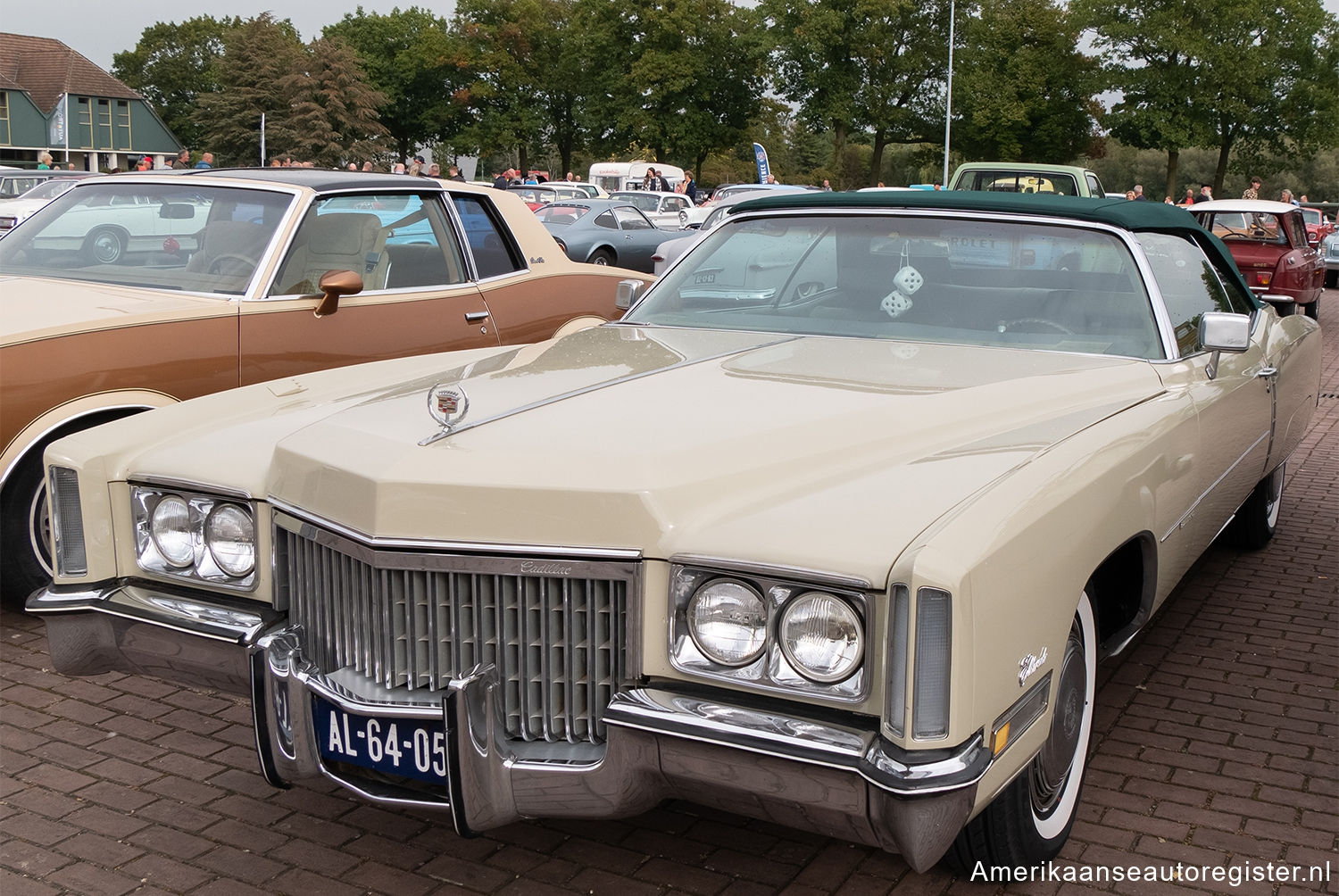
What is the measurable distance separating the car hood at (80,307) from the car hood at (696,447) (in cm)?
170

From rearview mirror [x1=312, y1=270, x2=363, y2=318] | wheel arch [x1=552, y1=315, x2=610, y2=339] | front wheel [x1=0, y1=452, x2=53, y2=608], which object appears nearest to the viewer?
front wheel [x1=0, y1=452, x2=53, y2=608]

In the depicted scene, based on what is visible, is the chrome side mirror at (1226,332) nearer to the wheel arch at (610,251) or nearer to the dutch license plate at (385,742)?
the dutch license plate at (385,742)

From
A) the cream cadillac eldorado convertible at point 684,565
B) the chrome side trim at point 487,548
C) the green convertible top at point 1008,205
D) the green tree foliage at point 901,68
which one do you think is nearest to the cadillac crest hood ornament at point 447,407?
the cream cadillac eldorado convertible at point 684,565

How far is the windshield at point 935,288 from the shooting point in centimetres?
396

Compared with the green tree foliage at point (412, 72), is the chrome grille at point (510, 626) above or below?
below

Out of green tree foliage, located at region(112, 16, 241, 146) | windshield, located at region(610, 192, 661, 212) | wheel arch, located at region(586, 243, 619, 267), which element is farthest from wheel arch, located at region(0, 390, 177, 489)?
green tree foliage, located at region(112, 16, 241, 146)

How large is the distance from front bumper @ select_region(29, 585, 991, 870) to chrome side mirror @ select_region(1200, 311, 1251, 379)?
2.14 metres

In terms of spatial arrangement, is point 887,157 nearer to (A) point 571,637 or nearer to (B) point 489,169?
(B) point 489,169

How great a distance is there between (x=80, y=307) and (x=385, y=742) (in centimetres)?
330

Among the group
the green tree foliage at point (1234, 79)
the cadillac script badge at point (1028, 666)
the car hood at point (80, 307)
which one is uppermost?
the green tree foliage at point (1234, 79)

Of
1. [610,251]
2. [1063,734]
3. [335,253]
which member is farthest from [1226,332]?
[610,251]

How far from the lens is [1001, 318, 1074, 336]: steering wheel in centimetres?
393

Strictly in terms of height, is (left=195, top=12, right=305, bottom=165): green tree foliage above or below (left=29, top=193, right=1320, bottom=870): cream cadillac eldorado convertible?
above

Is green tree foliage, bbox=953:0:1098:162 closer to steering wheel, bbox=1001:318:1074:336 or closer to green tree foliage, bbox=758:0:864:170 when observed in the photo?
green tree foliage, bbox=758:0:864:170
